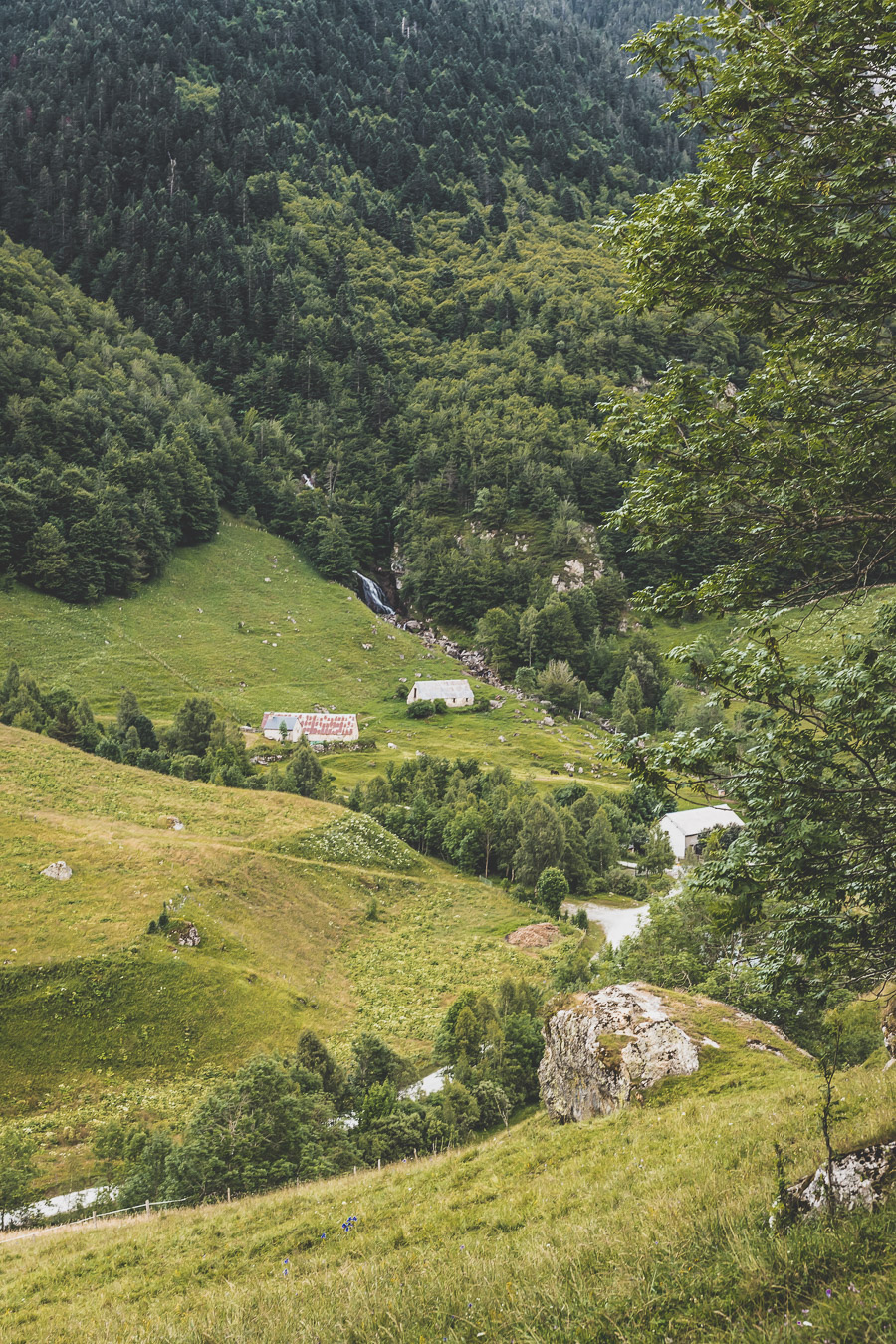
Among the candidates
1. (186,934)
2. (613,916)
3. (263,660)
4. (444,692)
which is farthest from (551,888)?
(263,660)

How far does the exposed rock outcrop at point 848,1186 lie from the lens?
6.68m

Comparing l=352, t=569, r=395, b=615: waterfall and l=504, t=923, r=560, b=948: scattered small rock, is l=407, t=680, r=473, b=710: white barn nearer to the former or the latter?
l=352, t=569, r=395, b=615: waterfall

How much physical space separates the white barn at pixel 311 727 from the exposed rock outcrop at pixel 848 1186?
101 metres

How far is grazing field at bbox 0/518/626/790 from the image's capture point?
349 feet

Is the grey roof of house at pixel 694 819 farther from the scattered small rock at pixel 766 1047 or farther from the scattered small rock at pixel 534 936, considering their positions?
the scattered small rock at pixel 766 1047

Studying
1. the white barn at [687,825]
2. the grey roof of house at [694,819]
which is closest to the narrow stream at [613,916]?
the white barn at [687,825]

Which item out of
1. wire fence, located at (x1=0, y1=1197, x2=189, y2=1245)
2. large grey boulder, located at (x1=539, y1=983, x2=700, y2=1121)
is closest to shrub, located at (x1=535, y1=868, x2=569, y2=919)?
large grey boulder, located at (x1=539, y1=983, x2=700, y2=1121)

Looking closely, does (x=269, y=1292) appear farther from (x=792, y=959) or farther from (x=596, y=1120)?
(x=596, y=1120)

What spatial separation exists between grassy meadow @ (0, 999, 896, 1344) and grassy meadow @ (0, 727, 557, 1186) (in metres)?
17.3

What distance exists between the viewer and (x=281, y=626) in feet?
455

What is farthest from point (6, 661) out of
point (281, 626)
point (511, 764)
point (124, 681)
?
point (511, 764)

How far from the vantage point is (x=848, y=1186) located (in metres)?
6.89

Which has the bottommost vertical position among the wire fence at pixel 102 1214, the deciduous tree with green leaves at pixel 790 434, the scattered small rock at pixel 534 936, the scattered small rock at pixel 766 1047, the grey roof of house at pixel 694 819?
the scattered small rock at pixel 534 936

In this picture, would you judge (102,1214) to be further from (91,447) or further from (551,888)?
(91,447)
